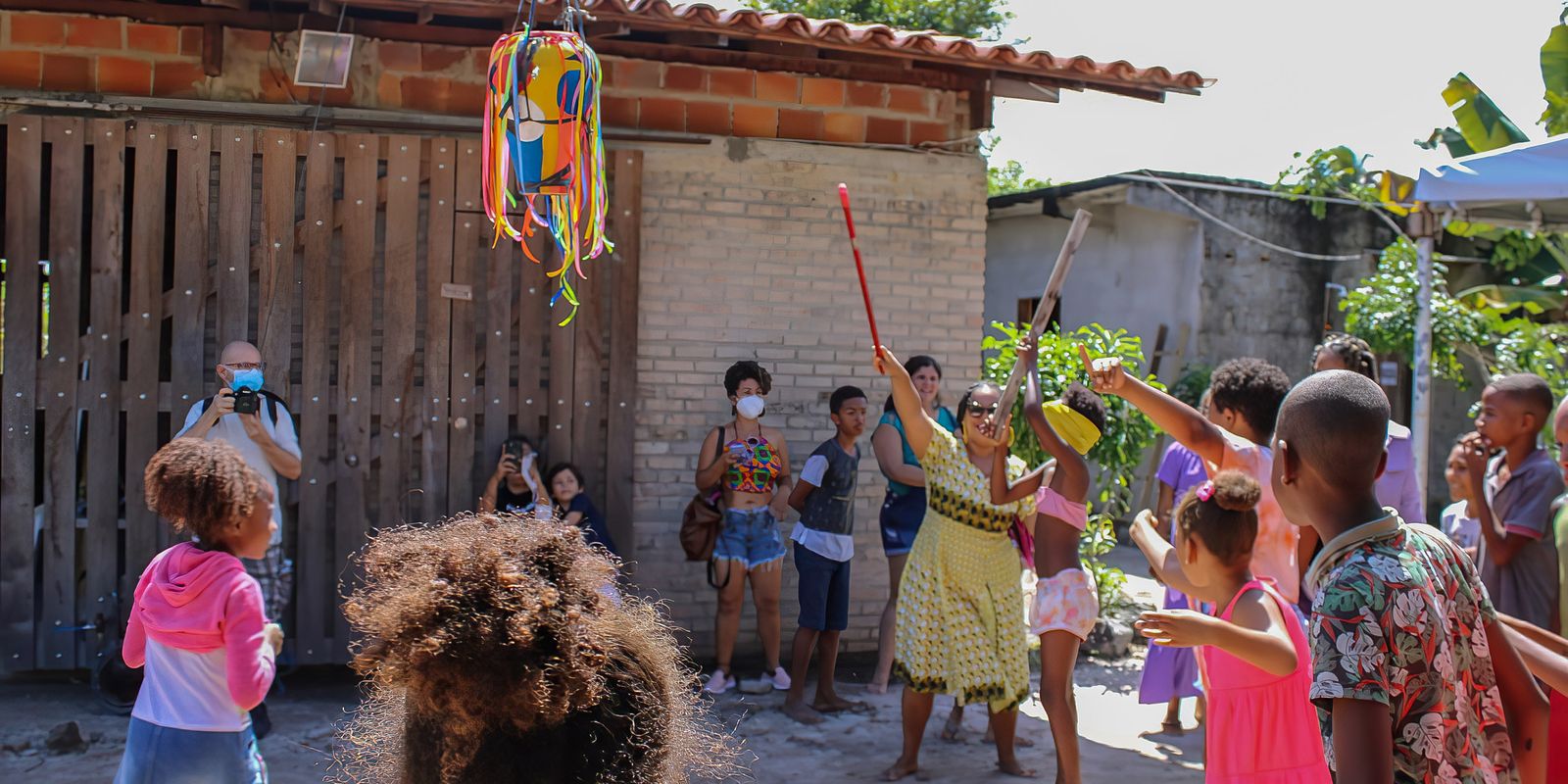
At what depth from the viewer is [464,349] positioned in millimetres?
6793

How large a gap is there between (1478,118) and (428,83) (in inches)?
406

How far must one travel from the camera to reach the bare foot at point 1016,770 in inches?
218

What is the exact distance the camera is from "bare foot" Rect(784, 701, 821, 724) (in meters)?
6.27

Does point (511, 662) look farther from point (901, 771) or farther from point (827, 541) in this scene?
point (827, 541)

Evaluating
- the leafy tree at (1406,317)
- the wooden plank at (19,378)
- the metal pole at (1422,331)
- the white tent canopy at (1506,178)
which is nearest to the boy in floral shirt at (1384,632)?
the white tent canopy at (1506,178)

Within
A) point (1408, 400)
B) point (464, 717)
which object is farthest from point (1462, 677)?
point (1408, 400)

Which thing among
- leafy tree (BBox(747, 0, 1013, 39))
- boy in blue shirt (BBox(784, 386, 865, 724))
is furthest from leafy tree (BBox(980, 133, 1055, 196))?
boy in blue shirt (BBox(784, 386, 865, 724))

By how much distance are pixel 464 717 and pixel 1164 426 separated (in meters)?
2.48

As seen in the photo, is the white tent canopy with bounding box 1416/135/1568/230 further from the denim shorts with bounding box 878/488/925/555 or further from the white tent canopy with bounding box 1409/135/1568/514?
the denim shorts with bounding box 878/488/925/555

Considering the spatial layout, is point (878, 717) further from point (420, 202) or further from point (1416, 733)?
point (1416, 733)

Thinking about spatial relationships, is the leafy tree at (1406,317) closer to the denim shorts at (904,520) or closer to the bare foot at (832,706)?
the denim shorts at (904,520)

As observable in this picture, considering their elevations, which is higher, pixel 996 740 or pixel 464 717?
pixel 464 717

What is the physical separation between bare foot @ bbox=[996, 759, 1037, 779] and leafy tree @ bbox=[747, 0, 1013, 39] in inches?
531

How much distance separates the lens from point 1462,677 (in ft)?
7.14
